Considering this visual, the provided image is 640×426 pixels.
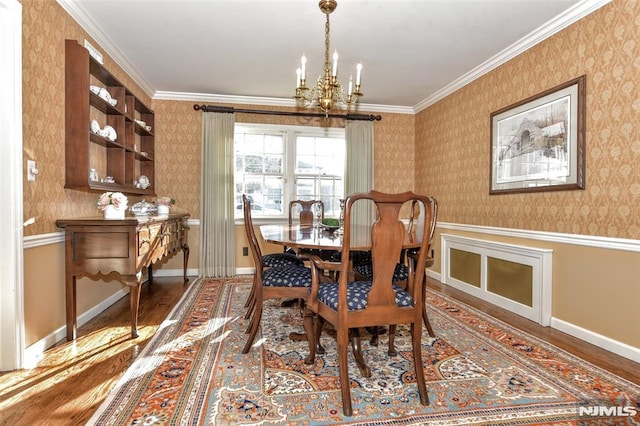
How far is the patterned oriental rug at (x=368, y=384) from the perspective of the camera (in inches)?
61.7

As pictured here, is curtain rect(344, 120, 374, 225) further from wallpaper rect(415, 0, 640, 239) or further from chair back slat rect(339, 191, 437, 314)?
chair back slat rect(339, 191, 437, 314)

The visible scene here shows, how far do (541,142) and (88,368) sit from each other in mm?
3679

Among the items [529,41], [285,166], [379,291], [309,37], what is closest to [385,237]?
[379,291]

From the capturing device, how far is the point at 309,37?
122 inches

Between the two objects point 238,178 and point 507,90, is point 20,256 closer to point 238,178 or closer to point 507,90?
point 238,178

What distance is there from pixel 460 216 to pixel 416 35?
2.10m

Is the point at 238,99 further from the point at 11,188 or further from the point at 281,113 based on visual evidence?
the point at 11,188

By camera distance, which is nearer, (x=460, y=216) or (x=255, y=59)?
(x=255, y=59)

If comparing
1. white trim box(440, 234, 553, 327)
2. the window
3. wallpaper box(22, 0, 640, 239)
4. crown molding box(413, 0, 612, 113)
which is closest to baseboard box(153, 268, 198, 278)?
the window

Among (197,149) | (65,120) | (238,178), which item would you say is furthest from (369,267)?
(197,149)

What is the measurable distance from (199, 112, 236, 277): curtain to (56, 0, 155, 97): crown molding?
89 cm

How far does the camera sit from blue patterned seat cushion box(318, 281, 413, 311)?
165cm

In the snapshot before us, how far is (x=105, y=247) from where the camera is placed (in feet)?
7.95

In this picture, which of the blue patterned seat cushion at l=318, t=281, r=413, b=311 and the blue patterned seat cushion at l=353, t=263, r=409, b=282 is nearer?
the blue patterned seat cushion at l=318, t=281, r=413, b=311
